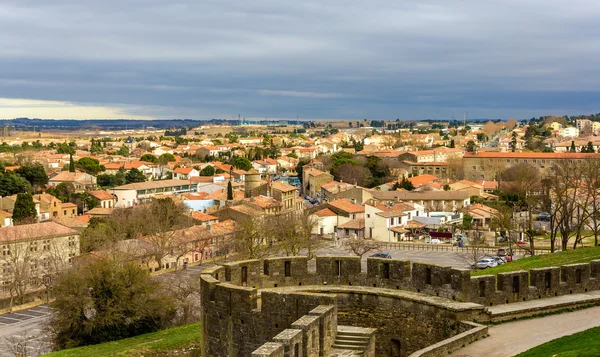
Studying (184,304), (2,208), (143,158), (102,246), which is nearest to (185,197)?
(2,208)

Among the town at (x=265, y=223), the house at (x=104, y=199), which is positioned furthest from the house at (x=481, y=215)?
the house at (x=104, y=199)

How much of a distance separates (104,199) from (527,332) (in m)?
82.9

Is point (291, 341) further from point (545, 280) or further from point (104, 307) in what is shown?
point (104, 307)

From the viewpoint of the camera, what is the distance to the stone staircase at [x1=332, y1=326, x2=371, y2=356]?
12.2m

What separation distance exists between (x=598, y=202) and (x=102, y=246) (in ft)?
127

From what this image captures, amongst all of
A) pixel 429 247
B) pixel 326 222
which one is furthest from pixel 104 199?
pixel 429 247

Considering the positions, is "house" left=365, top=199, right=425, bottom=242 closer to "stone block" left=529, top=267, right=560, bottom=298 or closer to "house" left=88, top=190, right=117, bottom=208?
"house" left=88, top=190, right=117, bottom=208

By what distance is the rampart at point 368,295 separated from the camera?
42.2ft

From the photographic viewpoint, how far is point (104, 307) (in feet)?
111

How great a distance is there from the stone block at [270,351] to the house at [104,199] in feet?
274

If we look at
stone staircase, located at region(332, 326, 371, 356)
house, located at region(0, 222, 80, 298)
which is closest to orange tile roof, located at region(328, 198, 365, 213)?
house, located at region(0, 222, 80, 298)

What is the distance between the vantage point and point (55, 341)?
34.5 m

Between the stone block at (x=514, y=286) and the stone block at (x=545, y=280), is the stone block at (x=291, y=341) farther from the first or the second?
the stone block at (x=545, y=280)

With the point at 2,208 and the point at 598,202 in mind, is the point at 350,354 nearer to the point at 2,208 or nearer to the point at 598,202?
the point at 598,202
